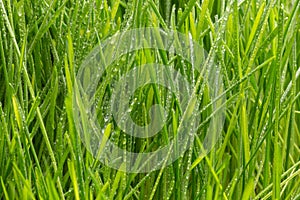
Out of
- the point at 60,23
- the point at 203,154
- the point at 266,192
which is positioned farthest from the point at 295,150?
the point at 60,23

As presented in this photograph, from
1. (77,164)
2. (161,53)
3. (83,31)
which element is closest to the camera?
(77,164)

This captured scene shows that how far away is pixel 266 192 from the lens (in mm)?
663

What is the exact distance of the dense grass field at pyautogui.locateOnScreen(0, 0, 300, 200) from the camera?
0.59 metres

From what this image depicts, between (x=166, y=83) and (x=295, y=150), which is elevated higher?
(x=166, y=83)

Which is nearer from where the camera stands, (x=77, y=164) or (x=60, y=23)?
(x=77, y=164)

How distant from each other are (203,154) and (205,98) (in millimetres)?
109

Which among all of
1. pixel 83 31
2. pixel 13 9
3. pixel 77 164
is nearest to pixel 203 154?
pixel 77 164

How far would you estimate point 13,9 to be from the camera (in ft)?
2.55

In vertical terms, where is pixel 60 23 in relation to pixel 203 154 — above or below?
above

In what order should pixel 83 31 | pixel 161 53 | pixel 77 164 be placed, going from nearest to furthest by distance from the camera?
pixel 77 164 < pixel 161 53 < pixel 83 31

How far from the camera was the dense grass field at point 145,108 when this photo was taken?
0.59m

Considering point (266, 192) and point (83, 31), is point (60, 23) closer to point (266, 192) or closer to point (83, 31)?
point (83, 31)

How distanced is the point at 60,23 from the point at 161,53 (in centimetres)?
19

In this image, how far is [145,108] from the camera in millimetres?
669
